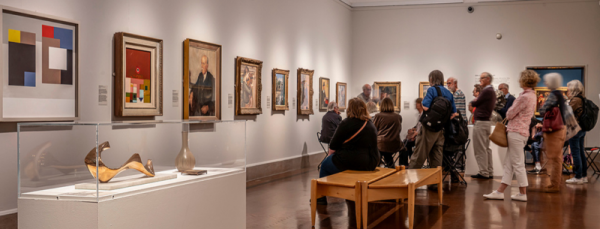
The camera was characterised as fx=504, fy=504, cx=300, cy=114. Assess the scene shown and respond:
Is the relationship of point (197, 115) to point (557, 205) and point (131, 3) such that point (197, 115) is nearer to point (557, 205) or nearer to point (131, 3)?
point (131, 3)

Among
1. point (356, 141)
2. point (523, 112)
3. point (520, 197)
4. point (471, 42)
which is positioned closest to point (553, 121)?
point (523, 112)

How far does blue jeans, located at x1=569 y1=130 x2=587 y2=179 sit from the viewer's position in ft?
28.5

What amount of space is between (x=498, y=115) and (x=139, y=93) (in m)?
7.14

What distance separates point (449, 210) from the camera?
21.4 ft

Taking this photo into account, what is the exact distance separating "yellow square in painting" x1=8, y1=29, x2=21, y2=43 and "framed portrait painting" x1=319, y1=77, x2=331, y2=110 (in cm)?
832

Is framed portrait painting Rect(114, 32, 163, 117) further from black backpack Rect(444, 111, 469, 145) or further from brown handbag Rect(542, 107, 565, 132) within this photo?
brown handbag Rect(542, 107, 565, 132)

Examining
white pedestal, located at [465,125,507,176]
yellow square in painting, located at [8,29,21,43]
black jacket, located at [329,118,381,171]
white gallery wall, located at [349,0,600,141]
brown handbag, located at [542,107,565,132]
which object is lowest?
white pedestal, located at [465,125,507,176]

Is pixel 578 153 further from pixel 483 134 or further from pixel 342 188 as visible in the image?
pixel 342 188

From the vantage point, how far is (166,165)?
3678 millimetres

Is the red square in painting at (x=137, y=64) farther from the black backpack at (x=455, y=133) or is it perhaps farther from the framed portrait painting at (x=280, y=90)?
the black backpack at (x=455, y=133)

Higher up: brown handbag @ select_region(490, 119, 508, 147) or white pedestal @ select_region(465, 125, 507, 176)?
brown handbag @ select_region(490, 119, 508, 147)

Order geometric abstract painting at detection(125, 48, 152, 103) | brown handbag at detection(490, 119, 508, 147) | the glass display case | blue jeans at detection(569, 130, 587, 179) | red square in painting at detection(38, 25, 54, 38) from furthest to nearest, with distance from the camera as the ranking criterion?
blue jeans at detection(569, 130, 587, 179) → brown handbag at detection(490, 119, 508, 147) → geometric abstract painting at detection(125, 48, 152, 103) → red square in painting at detection(38, 25, 54, 38) → the glass display case

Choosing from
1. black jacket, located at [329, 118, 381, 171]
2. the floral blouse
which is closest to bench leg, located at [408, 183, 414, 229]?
black jacket, located at [329, 118, 381, 171]

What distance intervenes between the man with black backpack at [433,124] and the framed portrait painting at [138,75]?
403 cm
